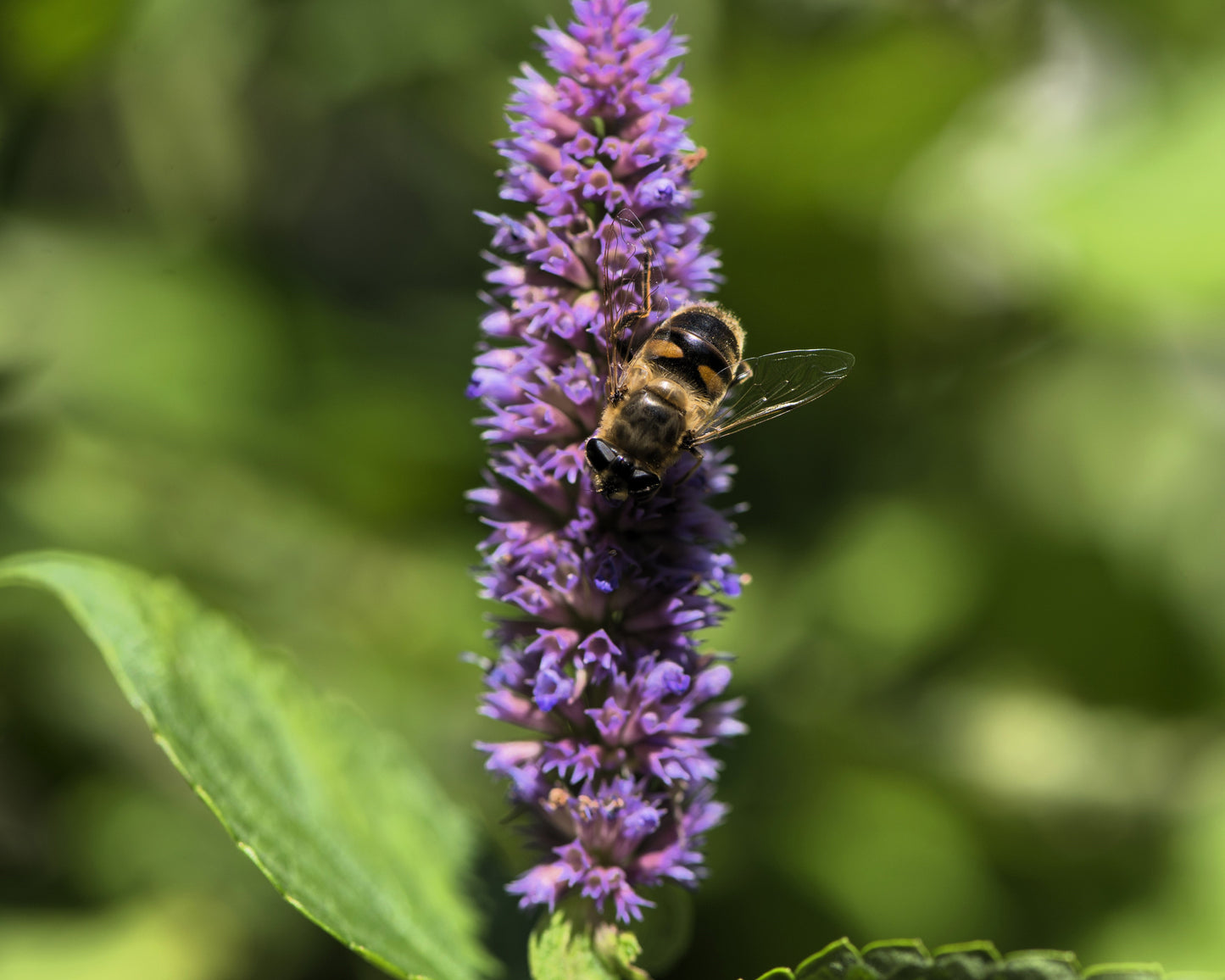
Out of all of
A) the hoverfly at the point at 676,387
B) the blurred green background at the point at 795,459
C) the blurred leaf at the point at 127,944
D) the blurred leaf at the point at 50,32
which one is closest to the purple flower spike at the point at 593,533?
the hoverfly at the point at 676,387

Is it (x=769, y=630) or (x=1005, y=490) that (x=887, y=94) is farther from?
(x=769, y=630)

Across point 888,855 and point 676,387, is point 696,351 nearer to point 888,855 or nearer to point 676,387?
point 676,387

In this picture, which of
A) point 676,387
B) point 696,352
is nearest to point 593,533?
point 676,387

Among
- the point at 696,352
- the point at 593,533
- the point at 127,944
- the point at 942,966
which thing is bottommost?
the point at 127,944

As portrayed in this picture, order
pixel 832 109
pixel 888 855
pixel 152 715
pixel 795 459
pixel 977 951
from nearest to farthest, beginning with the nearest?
pixel 977 951
pixel 152 715
pixel 888 855
pixel 832 109
pixel 795 459

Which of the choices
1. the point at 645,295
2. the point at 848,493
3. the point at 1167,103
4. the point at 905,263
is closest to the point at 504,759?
the point at 645,295

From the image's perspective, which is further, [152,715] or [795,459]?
[795,459]
